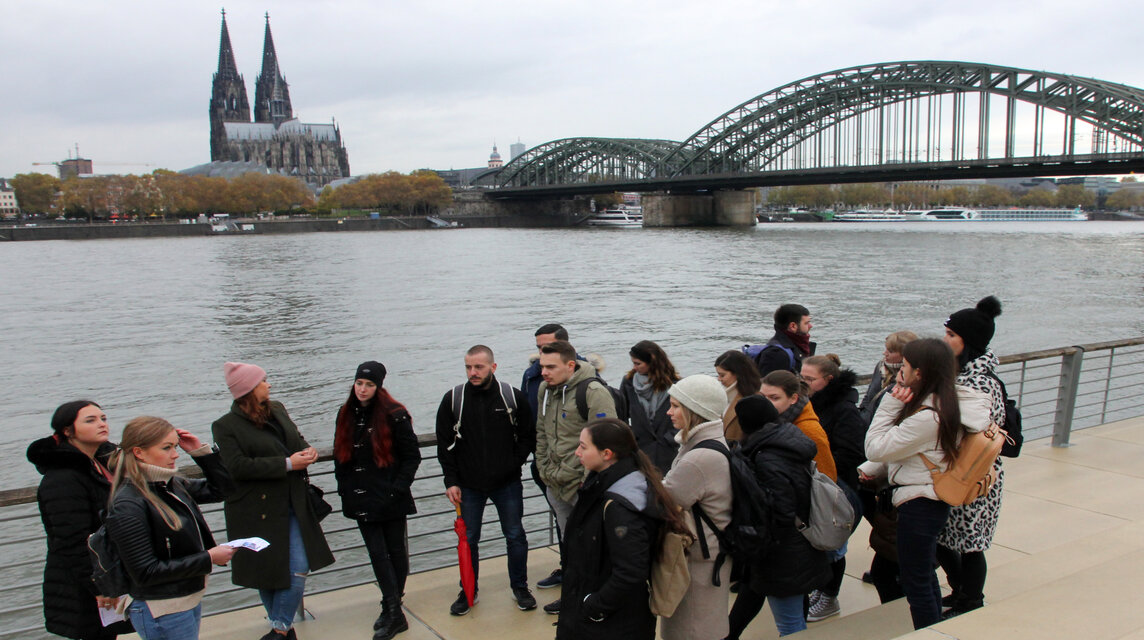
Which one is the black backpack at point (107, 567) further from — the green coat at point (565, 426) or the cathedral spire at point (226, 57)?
the cathedral spire at point (226, 57)

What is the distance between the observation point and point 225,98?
146625mm

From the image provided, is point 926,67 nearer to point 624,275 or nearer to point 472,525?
point 624,275

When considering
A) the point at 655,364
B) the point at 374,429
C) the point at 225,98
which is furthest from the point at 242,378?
the point at 225,98

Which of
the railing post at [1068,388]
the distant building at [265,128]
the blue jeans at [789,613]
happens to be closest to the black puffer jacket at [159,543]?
the blue jeans at [789,613]

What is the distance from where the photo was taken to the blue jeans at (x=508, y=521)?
13.8 ft

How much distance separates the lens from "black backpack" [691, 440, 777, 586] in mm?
2996

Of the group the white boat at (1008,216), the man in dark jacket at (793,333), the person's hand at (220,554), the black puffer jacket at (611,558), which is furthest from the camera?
the white boat at (1008,216)

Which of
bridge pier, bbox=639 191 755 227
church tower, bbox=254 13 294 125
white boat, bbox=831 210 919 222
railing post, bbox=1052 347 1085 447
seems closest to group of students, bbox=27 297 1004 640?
railing post, bbox=1052 347 1085 447

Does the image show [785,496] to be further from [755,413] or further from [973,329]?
[973,329]

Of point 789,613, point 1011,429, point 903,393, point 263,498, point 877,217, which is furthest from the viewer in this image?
point 877,217

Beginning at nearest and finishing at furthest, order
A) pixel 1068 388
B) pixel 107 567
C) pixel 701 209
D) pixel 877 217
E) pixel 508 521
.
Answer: pixel 107 567, pixel 508 521, pixel 1068 388, pixel 701 209, pixel 877 217

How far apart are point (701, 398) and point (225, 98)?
160085 millimetres

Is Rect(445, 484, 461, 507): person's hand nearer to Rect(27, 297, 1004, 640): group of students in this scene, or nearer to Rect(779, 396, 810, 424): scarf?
Rect(27, 297, 1004, 640): group of students

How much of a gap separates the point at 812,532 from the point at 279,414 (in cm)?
227
